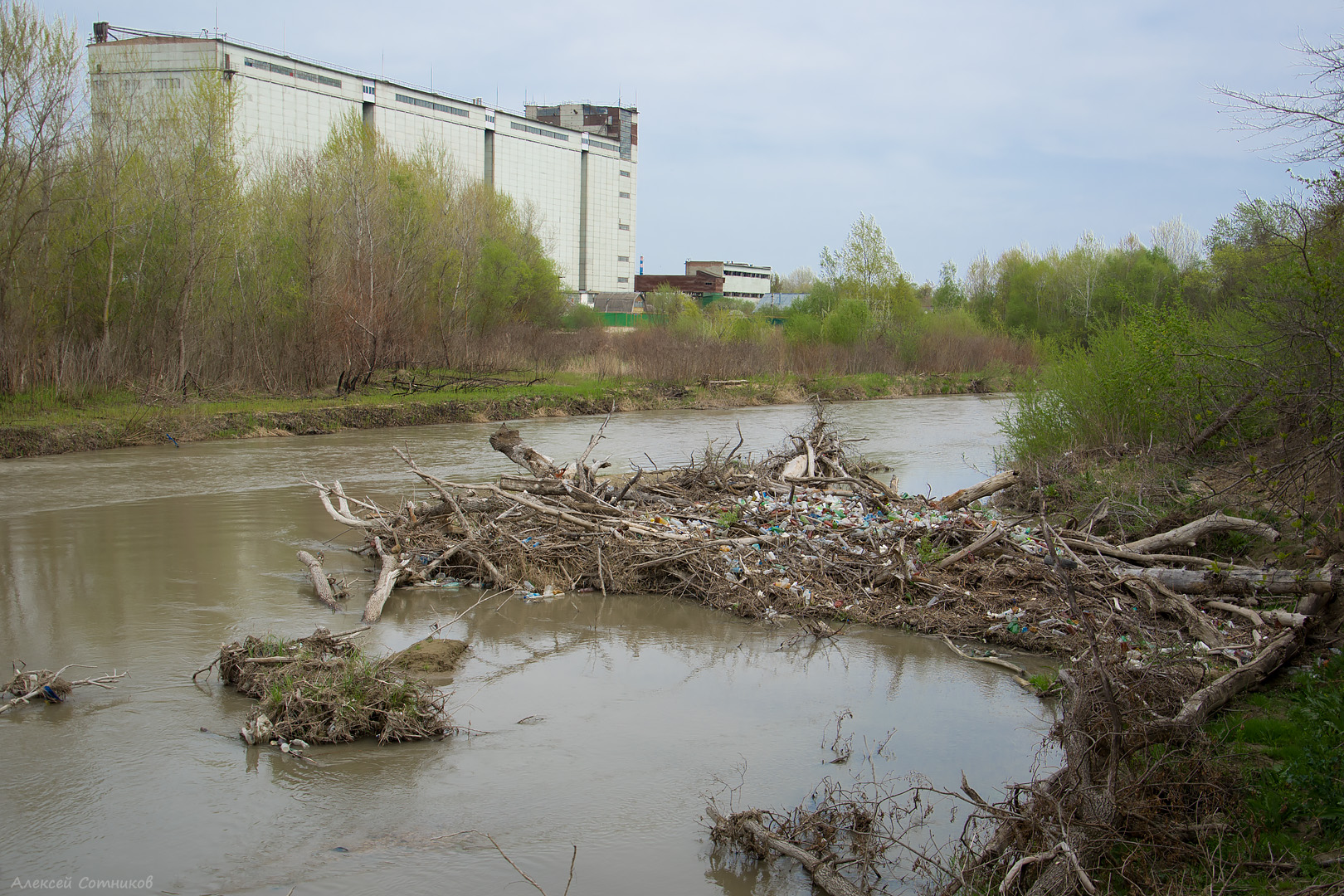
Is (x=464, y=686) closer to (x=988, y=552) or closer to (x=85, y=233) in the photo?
(x=988, y=552)

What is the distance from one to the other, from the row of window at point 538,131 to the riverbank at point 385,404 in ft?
169

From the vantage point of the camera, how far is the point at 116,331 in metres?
23.5

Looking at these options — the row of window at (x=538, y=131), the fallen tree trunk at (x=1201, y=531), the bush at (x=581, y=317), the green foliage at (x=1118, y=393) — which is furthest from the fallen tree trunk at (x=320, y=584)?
the row of window at (x=538, y=131)

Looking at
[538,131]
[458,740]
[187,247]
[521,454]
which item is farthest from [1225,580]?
[538,131]

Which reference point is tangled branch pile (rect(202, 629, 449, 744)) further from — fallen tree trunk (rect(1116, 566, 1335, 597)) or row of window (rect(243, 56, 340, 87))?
row of window (rect(243, 56, 340, 87))

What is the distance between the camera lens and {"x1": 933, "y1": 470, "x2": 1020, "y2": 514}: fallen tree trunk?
11023 mm

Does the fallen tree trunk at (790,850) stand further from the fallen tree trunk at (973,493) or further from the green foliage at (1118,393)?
the green foliage at (1118,393)

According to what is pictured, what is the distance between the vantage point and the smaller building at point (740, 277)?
112812 mm

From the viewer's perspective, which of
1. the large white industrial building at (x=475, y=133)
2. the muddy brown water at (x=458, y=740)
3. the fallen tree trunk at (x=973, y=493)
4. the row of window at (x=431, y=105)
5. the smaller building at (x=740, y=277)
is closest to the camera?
the muddy brown water at (x=458, y=740)

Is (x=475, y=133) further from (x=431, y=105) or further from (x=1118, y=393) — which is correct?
(x=1118, y=393)

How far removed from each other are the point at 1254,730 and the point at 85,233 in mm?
25308

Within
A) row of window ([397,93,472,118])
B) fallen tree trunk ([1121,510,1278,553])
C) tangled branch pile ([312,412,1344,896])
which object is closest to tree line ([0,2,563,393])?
tangled branch pile ([312,412,1344,896])

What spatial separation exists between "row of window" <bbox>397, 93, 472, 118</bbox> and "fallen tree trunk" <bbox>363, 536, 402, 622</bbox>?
67.4 meters

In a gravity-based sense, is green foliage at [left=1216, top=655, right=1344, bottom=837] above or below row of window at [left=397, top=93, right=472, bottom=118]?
below
